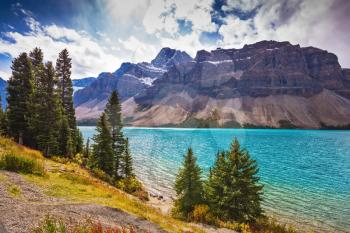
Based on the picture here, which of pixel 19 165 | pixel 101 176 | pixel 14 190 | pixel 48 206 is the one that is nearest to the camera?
pixel 48 206

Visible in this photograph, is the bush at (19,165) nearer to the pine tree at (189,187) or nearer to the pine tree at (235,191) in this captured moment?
the pine tree at (189,187)

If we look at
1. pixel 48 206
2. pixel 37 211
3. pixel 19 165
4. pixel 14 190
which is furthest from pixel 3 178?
pixel 37 211

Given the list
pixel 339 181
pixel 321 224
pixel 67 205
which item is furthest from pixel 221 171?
pixel 339 181

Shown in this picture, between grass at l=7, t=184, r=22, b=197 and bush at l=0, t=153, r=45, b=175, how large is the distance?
3686 mm

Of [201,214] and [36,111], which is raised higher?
[36,111]

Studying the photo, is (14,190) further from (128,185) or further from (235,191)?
(128,185)

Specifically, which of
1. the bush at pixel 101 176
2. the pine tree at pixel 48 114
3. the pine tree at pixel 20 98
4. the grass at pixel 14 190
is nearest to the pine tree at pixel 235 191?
the bush at pixel 101 176

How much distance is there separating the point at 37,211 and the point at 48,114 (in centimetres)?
2893

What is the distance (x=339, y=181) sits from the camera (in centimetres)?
4284

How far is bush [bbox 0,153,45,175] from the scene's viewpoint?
1462cm

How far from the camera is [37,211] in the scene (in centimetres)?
916

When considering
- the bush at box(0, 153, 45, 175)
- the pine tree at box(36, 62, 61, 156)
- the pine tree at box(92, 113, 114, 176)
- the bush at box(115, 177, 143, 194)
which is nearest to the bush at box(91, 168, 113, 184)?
the bush at box(115, 177, 143, 194)

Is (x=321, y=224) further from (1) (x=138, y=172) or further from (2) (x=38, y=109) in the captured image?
(2) (x=38, y=109)

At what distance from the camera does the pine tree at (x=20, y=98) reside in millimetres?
34844
